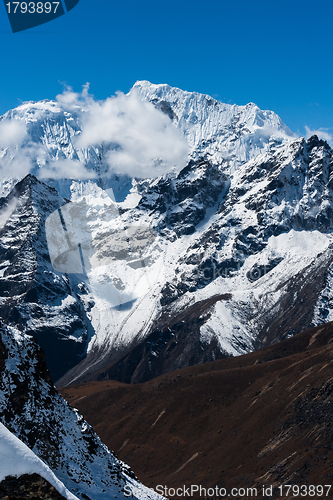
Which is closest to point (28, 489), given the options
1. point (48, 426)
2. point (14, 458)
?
point (14, 458)

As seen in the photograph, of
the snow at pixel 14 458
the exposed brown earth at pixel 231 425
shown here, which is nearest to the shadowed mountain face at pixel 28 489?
the snow at pixel 14 458

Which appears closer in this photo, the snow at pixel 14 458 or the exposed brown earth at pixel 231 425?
the snow at pixel 14 458

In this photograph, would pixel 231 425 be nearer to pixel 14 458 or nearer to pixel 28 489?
pixel 28 489

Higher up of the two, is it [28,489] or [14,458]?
[14,458]

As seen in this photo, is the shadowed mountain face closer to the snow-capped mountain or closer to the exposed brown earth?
the snow-capped mountain

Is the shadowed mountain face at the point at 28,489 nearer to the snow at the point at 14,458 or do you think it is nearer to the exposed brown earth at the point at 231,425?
the snow at the point at 14,458

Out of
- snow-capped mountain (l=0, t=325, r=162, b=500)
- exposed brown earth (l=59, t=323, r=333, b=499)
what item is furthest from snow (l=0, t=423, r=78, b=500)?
exposed brown earth (l=59, t=323, r=333, b=499)

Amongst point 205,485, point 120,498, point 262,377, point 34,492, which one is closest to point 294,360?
point 262,377
